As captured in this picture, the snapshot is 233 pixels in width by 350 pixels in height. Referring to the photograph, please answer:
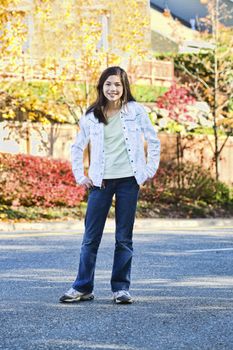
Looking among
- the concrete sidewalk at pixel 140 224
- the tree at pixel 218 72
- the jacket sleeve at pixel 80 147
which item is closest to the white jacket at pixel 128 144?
the jacket sleeve at pixel 80 147

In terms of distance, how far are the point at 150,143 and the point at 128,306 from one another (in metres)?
1.30

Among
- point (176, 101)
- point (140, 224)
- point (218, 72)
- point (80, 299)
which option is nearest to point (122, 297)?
point (80, 299)

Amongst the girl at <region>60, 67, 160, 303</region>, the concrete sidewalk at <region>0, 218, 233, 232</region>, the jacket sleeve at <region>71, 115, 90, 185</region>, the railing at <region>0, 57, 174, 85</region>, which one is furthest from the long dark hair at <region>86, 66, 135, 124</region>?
the railing at <region>0, 57, 174, 85</region>

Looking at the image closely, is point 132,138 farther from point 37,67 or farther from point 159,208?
point 37,67

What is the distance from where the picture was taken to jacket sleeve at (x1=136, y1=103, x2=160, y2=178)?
797 centimetres

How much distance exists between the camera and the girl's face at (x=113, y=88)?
7.95 meters

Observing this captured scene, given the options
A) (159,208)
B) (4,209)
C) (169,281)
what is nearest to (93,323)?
(169,281)

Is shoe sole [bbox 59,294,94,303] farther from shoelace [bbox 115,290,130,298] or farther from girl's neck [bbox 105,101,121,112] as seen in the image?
girl's neck [bbox 105,101,121,112]

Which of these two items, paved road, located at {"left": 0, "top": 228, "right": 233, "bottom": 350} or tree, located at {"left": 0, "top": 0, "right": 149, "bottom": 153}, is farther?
tree, located at {"left": 0, "top": 0, "right": 149, "bottom": 153}

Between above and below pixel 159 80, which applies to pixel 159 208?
below

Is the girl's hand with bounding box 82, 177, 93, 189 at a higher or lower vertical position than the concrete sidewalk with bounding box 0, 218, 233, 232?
higher

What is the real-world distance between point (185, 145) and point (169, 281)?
739 inches

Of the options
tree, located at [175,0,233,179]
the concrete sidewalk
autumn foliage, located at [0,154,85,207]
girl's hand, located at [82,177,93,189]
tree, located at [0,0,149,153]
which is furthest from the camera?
tree, located at [175,0,233,179]

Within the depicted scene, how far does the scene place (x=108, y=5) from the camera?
94.8ft
